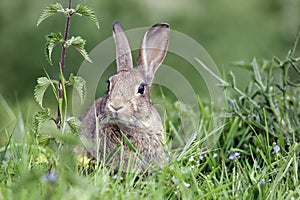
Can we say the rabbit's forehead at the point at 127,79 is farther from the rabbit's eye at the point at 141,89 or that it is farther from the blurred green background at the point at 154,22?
the blurred green background at the point at 154,22

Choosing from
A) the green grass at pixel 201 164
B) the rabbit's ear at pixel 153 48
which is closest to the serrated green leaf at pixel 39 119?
the green grass at pixel 201 164

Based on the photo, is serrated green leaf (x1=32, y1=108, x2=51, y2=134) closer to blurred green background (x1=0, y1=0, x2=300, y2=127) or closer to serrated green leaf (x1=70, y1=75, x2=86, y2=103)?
serrated green leaf (x1=70, y1=75, x2=86, y2=103)

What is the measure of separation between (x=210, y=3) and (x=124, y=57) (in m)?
4.09

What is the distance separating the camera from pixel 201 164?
4168 mm

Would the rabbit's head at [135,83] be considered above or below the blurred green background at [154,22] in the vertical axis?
above

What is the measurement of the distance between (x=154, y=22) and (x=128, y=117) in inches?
144

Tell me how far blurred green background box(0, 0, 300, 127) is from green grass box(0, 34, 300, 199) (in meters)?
2.27

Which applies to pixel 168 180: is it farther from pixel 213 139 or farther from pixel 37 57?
pixel 37 57

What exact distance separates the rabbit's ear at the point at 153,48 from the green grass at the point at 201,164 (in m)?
0.42

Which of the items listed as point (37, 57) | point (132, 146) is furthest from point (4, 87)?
point (132, 146)

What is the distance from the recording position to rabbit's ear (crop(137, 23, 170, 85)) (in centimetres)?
442

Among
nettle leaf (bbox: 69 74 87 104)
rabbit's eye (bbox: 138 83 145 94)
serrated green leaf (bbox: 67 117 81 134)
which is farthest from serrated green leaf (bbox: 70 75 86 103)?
rabbit's eye (bbox: 138 83 145 94)

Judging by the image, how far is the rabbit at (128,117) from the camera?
13.2 ft

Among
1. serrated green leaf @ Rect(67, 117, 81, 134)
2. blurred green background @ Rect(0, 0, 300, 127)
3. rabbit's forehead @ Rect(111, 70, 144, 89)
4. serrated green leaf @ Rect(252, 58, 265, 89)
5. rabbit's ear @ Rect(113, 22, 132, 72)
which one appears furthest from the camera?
blurred green background @ Rect(0, 0, 300, 127)
